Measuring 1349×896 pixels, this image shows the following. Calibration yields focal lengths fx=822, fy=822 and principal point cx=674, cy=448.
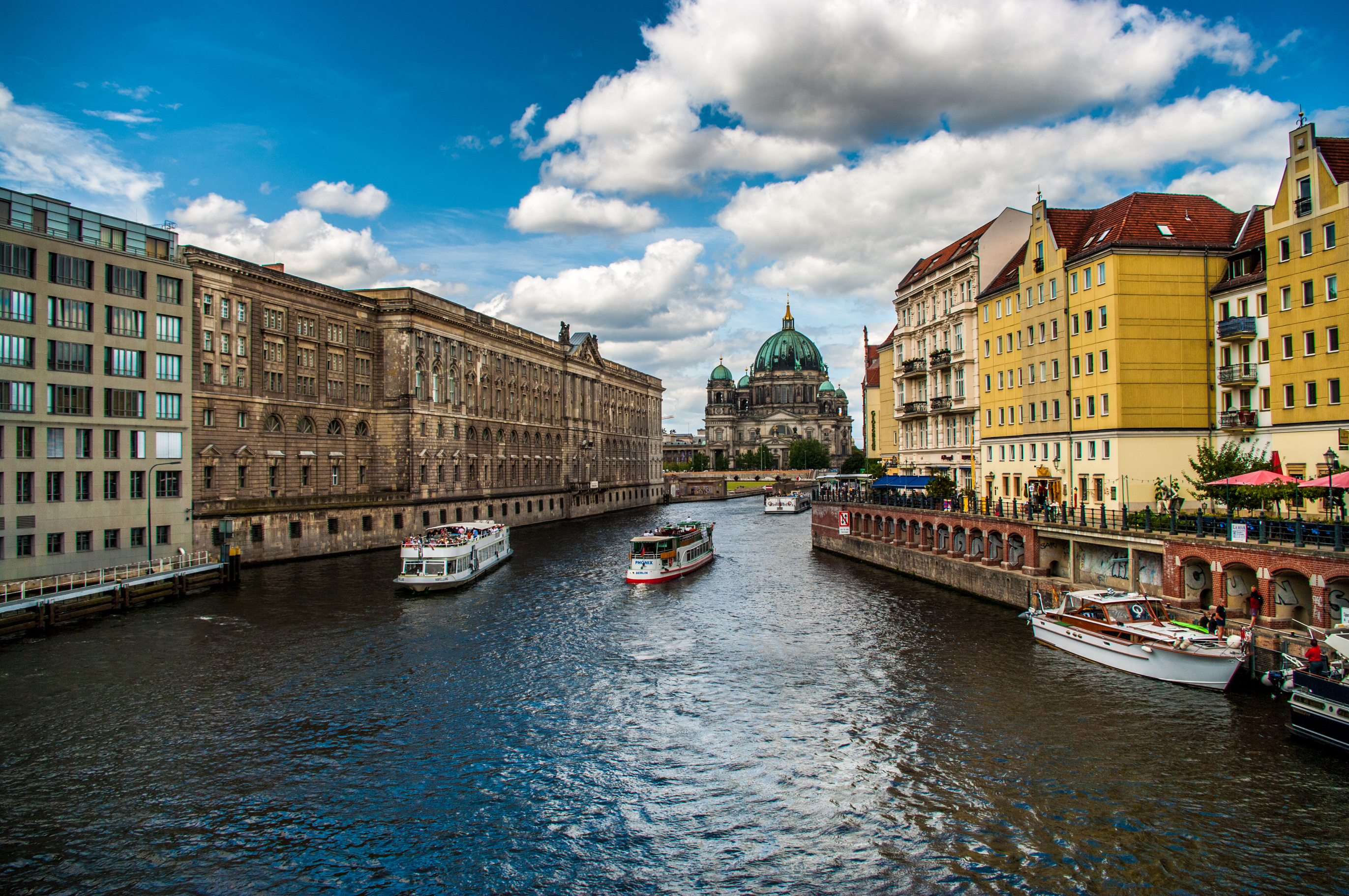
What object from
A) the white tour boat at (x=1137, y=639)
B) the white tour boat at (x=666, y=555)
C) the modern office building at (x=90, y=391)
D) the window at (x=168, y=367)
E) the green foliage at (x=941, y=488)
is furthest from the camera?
the green foliage at (x=941, y=488)

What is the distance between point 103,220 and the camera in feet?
188

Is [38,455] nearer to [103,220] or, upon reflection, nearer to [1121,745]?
[103,220]

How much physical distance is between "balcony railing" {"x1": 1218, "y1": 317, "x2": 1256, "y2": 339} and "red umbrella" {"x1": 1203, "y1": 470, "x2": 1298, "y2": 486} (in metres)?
10.3

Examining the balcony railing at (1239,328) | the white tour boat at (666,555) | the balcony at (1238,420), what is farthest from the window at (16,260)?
the balcony at (1238,420)

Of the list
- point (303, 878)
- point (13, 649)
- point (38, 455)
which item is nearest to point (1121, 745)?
point (303, 878)

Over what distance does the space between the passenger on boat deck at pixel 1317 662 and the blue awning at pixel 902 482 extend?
40.2m

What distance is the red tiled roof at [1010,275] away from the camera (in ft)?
194

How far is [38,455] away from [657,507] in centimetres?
12486

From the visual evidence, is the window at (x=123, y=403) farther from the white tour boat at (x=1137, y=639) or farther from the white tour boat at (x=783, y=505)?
the white tour boat at (x=783, y=505)

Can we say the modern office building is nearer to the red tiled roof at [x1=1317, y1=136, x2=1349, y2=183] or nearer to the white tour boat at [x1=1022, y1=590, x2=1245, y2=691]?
the white tour boat at [x1=1022, y1=590, x2=1245, y2=691]

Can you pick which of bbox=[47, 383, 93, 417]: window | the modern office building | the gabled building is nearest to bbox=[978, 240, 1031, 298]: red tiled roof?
the gabled building

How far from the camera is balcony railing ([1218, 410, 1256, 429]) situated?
44000 mm

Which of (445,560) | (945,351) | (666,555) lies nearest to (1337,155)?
(945,351)

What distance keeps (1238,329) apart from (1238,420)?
488 centimetres
